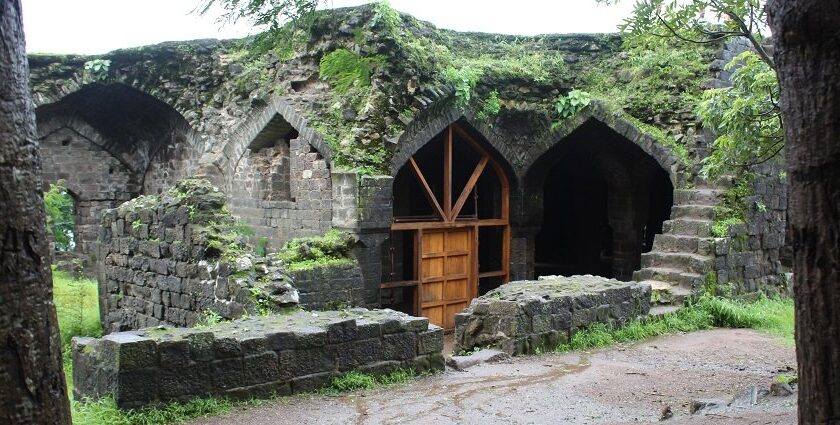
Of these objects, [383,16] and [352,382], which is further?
[383,16]

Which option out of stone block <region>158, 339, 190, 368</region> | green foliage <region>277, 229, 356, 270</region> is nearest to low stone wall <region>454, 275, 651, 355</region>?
green foliage <region>277, 229, 356, 270</region>

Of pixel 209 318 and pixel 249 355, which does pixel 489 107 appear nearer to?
pixel 209 318

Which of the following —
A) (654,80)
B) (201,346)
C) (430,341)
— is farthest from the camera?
(654,80)

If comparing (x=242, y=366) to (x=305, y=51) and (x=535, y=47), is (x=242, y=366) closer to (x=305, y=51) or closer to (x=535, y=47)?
(x=305, y=51)

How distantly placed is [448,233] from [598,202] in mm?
5737

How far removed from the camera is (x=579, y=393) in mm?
6207

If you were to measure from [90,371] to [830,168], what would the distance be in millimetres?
4518

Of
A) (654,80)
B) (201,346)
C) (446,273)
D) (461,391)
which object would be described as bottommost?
(461,391)

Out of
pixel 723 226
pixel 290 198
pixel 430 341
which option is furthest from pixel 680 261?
pixel 290 198

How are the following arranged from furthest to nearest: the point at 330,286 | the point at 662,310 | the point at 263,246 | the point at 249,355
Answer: the point at 263,246
the point at 330,286
the point at 662,310
the point at 249,355

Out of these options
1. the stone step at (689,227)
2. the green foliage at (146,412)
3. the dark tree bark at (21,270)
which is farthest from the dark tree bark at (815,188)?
the stone step at (689,227)

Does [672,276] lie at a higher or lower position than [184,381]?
Result: higher

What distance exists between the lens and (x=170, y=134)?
16.0 metres

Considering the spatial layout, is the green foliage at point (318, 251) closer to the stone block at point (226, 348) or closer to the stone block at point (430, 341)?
the stone block at point (430, 341)
